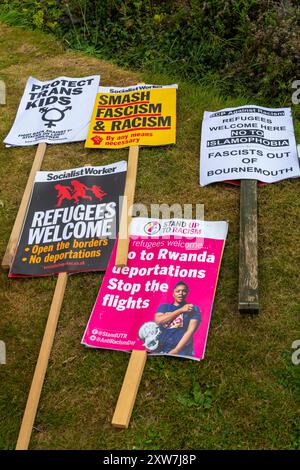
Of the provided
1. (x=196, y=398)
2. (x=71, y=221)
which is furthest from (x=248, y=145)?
(x=196, y=398)

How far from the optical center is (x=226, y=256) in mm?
3764

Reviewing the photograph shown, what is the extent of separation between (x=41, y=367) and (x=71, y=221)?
1124mm

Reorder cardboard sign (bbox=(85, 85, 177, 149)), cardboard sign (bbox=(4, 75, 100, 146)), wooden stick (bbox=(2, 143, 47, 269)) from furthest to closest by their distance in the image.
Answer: cardboard sign (bbox=(4, 75, 100, 146)) < cardboard sign (bbox=(85, 85, 177, 149)) < wooden stick (bbox=(2, 143, 47, 269))

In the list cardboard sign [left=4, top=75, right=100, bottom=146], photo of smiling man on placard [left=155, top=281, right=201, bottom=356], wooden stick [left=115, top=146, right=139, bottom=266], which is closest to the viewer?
photo of smiling man on placard [left=155, top=281, right=201, bottom=356]

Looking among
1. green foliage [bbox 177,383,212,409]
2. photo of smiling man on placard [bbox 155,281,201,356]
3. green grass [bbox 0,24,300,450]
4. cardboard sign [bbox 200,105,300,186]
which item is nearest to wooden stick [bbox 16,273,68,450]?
green grass [bbox 0,24,300,450]

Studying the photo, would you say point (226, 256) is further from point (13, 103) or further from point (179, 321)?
point (13, 103)

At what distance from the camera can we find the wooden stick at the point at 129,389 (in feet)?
9.97

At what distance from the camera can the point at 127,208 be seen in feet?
13.4

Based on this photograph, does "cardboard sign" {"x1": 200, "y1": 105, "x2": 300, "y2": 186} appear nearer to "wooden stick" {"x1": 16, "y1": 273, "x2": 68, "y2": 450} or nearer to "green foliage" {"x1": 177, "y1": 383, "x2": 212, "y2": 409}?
"wooden stick" {"x1": 16, "y1": 273, "x2": 68, "y2": 450}

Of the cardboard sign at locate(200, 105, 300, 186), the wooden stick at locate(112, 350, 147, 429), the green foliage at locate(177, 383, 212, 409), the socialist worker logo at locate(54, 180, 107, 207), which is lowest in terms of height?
the green foliage at locate(177, 383, 212, 409)

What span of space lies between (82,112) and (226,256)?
1.96 metres

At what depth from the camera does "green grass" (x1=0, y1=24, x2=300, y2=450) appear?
300cm

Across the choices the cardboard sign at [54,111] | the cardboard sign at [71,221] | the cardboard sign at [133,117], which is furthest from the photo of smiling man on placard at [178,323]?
the cardboard sign at [54,111]

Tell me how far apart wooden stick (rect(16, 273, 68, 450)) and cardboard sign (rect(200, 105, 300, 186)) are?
133 centimetres
